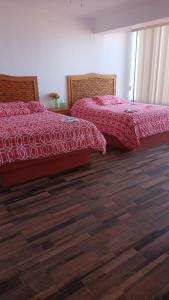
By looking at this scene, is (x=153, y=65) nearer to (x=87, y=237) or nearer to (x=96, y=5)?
(x=96, y=5)

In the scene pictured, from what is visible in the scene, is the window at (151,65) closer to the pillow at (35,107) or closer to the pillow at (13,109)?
the pillow at (35,107)

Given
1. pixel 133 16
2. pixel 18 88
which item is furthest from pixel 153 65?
pixel 18 88

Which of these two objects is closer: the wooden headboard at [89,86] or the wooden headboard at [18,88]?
the wooden headboard at [18,88]

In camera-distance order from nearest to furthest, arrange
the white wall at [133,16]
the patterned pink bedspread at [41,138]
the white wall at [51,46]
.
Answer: the patterned pink bedspread at [41,138]
the white wall at [133,16]
the white wall at [51,46]

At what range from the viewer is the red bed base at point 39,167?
8.54 feet

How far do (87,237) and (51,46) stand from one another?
3.63 m

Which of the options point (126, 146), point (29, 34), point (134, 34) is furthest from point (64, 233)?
point (134, 34)

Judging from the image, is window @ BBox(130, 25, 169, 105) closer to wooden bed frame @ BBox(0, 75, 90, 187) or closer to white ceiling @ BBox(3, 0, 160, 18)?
white ceiling @ BBox(3, 0, 160, 18)

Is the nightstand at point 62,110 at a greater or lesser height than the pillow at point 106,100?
lesser

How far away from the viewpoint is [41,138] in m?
2.66

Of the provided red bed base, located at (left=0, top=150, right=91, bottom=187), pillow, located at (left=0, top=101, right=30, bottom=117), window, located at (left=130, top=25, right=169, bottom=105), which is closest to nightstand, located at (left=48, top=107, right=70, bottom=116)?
pillow, located at (left=0, top=101, right=30, bottom=117)

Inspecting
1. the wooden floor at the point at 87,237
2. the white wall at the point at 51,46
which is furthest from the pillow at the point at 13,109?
the wooden floor at the point at 87,237

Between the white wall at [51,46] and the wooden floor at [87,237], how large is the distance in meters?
2.27

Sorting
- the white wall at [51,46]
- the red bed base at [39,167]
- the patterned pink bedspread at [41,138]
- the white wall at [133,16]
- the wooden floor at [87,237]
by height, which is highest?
the white wall at [133,16]
